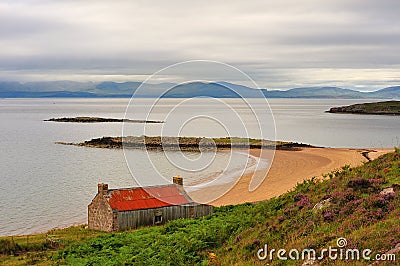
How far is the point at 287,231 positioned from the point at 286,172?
39.2 meters

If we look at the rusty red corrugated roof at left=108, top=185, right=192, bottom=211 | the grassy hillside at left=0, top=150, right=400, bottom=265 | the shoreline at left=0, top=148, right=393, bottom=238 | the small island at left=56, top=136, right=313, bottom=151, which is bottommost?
the shoreline at left=0, top=148, right=393, bottom=238

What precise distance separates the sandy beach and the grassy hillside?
1090cm

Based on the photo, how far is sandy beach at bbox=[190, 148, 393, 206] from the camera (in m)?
38.0

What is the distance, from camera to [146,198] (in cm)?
2622

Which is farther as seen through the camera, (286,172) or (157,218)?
(286,172)

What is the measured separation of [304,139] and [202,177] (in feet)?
157

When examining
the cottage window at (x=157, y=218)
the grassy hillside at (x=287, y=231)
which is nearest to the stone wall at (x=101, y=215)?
the cottage window at (x=157, y=218)

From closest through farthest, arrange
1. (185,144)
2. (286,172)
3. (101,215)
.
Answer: (101,215) < (286,172) < (185,144)

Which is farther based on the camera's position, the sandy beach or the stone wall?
the sandy beach

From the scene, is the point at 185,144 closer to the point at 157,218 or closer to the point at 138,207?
the point at 157,218

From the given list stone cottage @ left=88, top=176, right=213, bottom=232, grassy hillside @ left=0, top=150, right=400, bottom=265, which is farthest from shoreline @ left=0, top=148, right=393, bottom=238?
grassy hillside @ left=0, top=150, right=400, bottom=265

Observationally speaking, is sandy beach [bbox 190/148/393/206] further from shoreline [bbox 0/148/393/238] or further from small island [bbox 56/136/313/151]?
small island [bbox 56/136/313/151]

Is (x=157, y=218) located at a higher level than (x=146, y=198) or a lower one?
lower

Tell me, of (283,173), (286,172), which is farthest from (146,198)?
(286,172)
